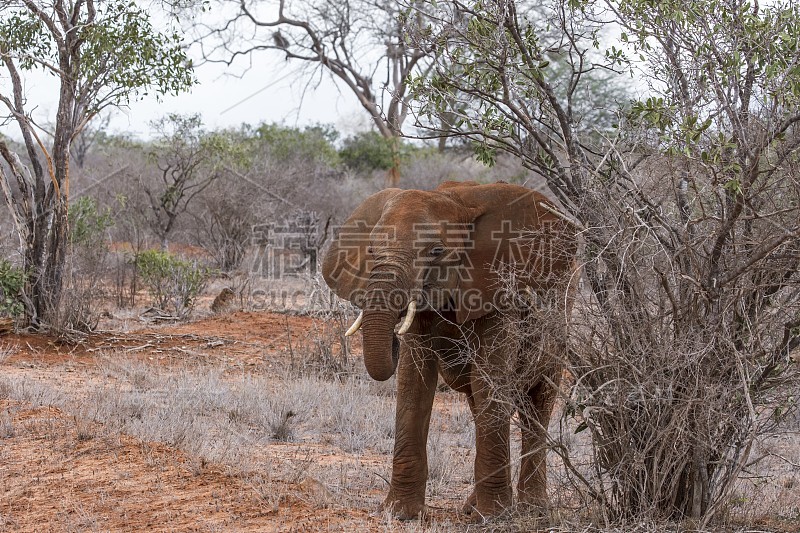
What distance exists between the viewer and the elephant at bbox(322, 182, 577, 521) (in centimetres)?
455

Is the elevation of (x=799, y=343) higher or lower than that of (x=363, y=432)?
higher

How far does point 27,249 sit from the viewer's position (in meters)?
10.7

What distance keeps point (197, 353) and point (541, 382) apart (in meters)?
6.26

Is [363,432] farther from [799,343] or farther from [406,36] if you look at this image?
[799,343]

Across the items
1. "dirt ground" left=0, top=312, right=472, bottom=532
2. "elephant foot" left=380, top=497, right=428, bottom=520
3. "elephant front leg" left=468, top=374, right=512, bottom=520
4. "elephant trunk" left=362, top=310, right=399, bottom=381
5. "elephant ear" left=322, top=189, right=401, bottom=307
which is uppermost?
"elephant ear" left=322, top=189, right=401, bottom=307

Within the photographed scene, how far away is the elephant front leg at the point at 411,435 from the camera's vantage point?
16.4ft

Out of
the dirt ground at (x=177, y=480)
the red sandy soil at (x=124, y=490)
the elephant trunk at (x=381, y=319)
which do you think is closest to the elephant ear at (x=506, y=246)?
the elephant trunk at (x=381, y=319)

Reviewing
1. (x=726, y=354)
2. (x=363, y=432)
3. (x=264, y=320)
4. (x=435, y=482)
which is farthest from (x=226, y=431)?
(x=264, y=320)

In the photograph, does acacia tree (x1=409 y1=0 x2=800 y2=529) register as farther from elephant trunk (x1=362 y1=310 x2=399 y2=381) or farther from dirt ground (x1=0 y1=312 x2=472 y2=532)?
dirt ground (x1=0 y1=312 x2=472 y2=532)

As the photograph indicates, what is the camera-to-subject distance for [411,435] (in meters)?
5.02

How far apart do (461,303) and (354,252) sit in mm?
675

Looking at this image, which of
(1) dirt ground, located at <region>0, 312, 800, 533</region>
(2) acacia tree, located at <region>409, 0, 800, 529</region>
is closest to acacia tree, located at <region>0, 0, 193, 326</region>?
(1) dirt ground, located at <region>0, 312, 800, 533</region>

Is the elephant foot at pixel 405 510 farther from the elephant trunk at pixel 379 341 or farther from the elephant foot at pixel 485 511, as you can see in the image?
the elephant trunk at pixel 379 341

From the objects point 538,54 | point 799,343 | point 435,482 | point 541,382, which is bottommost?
point 435,482
